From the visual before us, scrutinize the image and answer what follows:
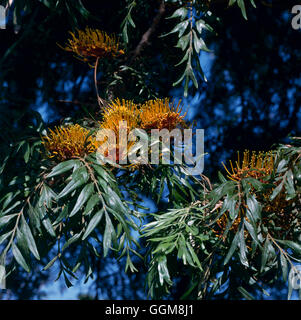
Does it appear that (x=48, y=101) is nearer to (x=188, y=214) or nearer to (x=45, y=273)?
(x=45, y=273)

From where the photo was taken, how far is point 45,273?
204 centimetres

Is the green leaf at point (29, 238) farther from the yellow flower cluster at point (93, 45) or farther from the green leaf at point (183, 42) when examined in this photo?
the green leaf at point (183, 42)

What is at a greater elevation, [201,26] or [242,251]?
[201,26]

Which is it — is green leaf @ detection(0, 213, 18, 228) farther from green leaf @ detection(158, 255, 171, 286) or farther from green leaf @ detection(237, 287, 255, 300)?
green leaf @ detection(237, 287, 255, 300)

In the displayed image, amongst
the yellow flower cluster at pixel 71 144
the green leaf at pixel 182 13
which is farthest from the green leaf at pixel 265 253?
the green leaf at pixel 182 13

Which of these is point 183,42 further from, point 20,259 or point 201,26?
point 20,259

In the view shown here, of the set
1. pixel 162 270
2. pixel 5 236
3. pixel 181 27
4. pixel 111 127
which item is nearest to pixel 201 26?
pixel 181 27

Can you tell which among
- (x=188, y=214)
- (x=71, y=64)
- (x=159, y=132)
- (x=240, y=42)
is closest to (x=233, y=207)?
(x=188, y=214)

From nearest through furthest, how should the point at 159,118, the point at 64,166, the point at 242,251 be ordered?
the point at 242,251
the point at 64,166
the point at 159,118

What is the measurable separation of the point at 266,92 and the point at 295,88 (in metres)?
0.14

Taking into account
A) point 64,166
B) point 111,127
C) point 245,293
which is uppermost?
point 111,127

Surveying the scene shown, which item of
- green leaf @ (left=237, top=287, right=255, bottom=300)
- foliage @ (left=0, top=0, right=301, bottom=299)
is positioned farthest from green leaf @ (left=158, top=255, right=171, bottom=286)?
green leaf @ (left=237, top=287, right=255, bottom=300)

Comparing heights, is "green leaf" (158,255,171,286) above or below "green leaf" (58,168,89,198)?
below

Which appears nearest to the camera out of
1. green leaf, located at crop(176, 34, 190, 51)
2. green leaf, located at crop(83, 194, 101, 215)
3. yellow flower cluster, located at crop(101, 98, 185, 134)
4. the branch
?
green leaf, located at crop(83, 194, 101, 215)
